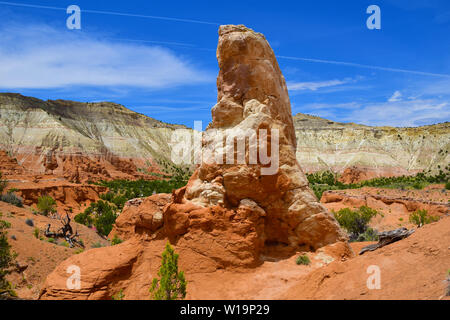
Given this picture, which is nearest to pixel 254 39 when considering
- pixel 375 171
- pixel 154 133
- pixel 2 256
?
pixel 2 256

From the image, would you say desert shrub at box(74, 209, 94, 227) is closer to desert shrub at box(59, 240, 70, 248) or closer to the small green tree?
desert shrub at box(59, 240, 70, 248)

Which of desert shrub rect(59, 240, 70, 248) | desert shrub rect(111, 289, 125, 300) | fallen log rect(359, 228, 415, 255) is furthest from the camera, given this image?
desert shrub rect(59, 240, 70, 248)

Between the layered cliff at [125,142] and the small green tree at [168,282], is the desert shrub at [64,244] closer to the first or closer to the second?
the small green tree at [168,282]

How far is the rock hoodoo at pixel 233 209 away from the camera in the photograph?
938cm

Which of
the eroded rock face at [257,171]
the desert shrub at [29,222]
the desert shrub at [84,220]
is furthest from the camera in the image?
the desert shrub at [84,220]

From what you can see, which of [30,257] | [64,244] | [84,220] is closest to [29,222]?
[64,244]

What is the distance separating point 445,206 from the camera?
2756 centimetres

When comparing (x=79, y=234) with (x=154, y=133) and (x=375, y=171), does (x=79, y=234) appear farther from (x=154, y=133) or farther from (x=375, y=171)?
(x=154, y=133)

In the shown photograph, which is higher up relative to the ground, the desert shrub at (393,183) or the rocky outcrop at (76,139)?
the rocky outcrop at (76,139)

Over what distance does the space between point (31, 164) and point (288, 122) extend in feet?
206

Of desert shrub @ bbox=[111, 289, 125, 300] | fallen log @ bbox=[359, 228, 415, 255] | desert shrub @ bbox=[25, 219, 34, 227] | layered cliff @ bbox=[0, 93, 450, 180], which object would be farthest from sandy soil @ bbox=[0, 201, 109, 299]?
layered cliff @ bbox=[0, 93, 450, 180]


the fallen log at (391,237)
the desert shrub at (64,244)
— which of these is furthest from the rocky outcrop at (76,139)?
the fallen log at (391,237)

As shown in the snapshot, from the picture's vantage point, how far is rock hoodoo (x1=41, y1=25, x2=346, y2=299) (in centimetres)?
938
